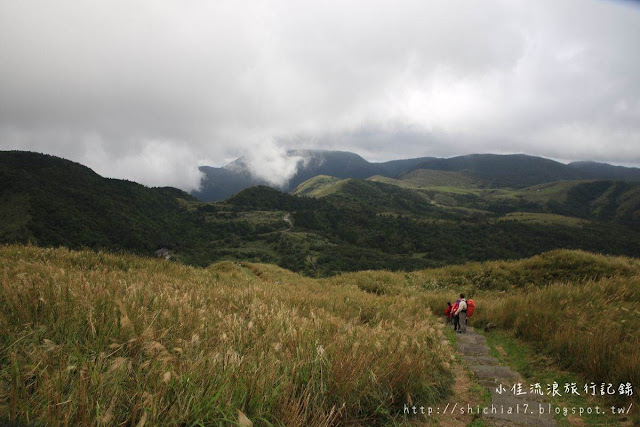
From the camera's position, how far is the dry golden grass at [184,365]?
206cm

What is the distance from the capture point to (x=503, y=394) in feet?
16.9

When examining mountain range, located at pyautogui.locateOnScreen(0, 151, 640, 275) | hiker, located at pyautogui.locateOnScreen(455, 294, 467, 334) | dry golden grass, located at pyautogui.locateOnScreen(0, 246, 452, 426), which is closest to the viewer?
dry golden grass, located at pyautogui.locateOnScreen(0, 246, 452, 426)

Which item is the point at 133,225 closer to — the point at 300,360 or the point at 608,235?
the point at 300,360

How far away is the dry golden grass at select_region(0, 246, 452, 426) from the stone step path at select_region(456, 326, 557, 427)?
2.72ft

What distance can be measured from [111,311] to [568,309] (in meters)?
9.88

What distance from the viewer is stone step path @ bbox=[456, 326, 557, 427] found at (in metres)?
4.30

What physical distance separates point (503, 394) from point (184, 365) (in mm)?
5174

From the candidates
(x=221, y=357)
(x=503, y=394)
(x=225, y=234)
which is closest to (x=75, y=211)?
(x=225, y=234)

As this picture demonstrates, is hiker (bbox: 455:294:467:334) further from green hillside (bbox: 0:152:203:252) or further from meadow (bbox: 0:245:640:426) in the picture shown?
green hillside (bbox: 0:152:203:252)

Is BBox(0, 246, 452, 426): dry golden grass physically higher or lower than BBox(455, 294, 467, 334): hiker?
higher

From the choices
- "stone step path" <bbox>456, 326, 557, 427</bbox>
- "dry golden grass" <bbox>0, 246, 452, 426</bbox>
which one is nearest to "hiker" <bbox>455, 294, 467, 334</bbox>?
"stone step path" <bbox>456, 326, 557, 427</bbox>

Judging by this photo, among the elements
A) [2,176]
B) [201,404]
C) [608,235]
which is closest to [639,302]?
[201,404]

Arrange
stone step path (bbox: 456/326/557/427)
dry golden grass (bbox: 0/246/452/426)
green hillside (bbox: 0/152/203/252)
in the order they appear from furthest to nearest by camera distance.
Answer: green hillside (bbox: 0/152/203/252) < stone step path (bbox: 456/326/557/427) < dry golden grass (bbox: 0/246/452/426)

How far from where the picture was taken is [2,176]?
144m
